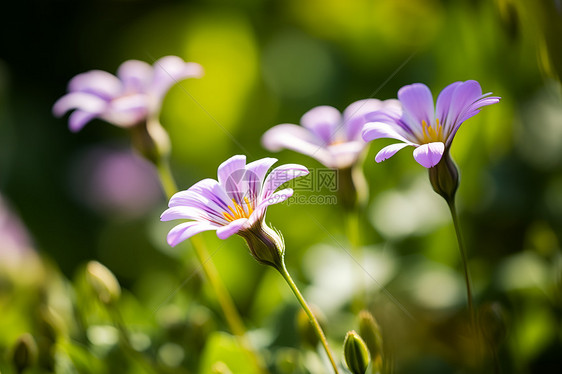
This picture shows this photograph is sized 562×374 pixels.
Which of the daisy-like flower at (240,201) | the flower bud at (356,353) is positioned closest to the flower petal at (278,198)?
the daisy-like flower at (240,201)

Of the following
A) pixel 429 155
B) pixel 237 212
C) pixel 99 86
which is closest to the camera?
pixel 429 155

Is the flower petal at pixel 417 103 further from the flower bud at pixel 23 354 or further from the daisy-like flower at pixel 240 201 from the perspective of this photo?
the flower bud at pixel 23 354

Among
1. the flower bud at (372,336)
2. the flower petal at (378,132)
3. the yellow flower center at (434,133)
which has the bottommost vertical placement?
the flower bud at (372,336)

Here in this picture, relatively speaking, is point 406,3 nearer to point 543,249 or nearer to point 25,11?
point 543,249

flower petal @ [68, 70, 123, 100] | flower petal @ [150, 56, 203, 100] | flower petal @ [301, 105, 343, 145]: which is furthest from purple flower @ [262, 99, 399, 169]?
flower petal @ [68, 70, 123, 100]

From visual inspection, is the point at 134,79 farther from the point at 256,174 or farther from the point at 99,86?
the point at 256,174

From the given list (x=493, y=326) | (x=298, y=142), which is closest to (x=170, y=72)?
(x=298, y=142)

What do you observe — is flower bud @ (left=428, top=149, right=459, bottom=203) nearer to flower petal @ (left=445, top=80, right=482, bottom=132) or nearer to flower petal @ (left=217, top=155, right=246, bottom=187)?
flower petal @ (left=445, top=80, right=482, bottom=132)
